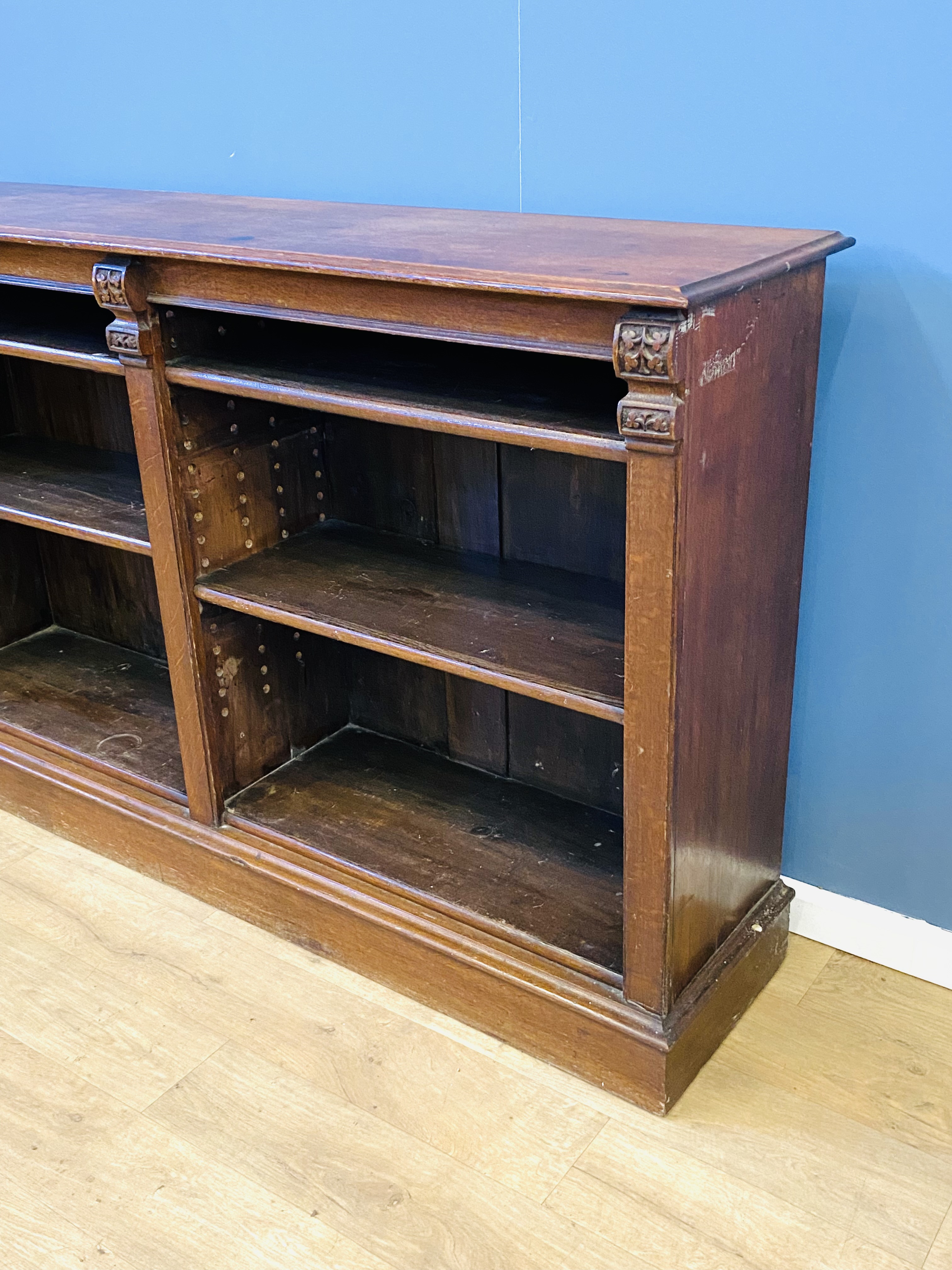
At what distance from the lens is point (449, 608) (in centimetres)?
184

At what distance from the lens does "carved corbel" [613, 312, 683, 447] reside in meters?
1.28

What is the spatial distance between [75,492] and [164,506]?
0.48 meters

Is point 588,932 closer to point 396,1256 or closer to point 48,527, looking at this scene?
point 396,1256

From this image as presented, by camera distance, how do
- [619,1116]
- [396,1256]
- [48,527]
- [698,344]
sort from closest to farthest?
[698,344] → [396,1256] → [619,1116] → [48,527]

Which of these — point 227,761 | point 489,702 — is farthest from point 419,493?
point 227,761

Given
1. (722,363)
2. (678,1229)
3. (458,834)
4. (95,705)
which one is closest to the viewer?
(722,363)

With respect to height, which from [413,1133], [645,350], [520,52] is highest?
[520,52]

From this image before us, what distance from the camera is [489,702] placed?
7.09 feet

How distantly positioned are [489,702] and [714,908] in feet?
1.91

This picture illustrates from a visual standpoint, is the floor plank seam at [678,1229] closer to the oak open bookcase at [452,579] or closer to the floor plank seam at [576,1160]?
the floor plank seam at [576,1160]

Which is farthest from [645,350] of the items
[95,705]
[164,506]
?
[95,705]

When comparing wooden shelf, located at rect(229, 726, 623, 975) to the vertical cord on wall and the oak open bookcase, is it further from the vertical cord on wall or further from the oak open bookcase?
the vertical cord on wall

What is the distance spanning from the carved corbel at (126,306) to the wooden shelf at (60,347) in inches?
2.2

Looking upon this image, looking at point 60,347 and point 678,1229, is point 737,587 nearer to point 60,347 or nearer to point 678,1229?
point 678,1229
